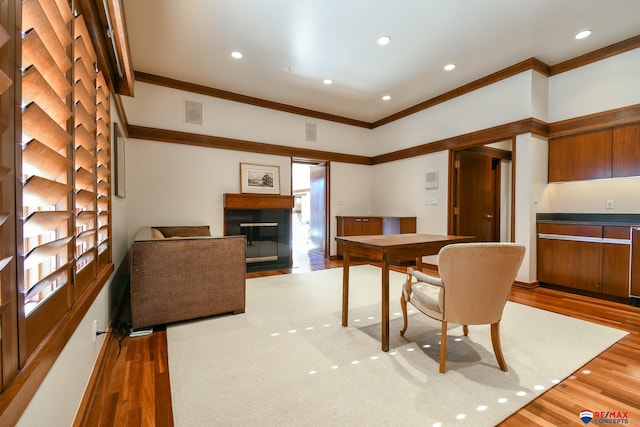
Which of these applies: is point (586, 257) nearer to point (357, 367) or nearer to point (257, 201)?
point (357, 367)

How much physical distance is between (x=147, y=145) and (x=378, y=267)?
4423mm

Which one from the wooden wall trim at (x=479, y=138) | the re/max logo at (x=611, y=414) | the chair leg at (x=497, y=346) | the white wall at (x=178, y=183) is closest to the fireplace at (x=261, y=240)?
the white wall at (x=178, y=183)

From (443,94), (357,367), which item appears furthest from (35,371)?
(443,94)

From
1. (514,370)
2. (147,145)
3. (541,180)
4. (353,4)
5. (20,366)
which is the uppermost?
(353,4)

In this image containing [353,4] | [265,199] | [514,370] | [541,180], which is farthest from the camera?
[265,199]

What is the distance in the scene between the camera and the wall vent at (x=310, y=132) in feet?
19.4

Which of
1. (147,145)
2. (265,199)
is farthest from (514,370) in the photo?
(147,145)

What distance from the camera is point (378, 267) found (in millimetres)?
5250

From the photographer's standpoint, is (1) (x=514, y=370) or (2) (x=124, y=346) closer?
(1) (x=514, y=370)

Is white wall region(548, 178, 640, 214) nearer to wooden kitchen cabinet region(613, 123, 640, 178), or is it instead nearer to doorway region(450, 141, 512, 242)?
wooden kitchen cabinet region(613, 123, 640, 178)

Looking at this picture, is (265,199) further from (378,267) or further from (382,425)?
(382,425)

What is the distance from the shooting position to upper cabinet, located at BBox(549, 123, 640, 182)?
137 inches

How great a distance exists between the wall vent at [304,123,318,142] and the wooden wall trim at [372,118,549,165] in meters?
1.76

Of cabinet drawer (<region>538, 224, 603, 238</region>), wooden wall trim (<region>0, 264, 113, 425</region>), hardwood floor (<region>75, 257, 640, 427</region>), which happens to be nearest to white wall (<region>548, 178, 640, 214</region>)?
cabinet drawer (<region>538, 224, 603, 238</region>)
